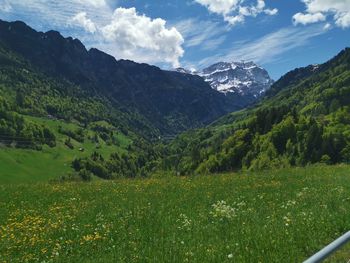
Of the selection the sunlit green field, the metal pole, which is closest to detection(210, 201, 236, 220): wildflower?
the sunlit green field

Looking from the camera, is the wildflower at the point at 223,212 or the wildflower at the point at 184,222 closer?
the wildflower at the point at 184,222

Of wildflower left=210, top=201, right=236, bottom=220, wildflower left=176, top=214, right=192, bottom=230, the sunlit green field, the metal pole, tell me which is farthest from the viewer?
wildflower left=210, top=201, right=236, bottom=220

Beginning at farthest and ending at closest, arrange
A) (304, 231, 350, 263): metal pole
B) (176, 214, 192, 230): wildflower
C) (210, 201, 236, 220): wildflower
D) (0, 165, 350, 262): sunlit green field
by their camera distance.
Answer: (210, 201, 236, 220): wildflower, (176, 214, 192, 230): wildflower, (0, 165, 350, 262): sunlit green field, (304, 231, 350, 263): metal pole

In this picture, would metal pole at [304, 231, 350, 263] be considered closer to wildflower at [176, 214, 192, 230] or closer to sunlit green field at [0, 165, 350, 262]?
sunlit green field at [0, 165, 350, 262]

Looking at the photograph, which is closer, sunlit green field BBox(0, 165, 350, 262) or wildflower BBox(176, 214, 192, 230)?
sunlit green field BBox(0, 165, 350, 262)

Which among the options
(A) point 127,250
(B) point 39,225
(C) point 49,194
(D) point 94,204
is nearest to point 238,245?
(A) point 127,250

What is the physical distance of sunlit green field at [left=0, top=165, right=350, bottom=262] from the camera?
39.6 ft

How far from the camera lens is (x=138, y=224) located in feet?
55.2

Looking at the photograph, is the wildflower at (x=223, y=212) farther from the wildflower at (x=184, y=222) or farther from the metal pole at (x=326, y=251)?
the metal pole at (x=326, y=251)

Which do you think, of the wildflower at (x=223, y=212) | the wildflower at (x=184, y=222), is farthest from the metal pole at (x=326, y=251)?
the wildflower at (x=223, y=212)

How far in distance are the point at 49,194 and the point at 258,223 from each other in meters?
15.4

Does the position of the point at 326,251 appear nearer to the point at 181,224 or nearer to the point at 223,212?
the point at 181,224

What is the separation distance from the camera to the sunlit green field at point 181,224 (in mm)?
12078

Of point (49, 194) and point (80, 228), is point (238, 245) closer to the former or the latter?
point (80, 228)
